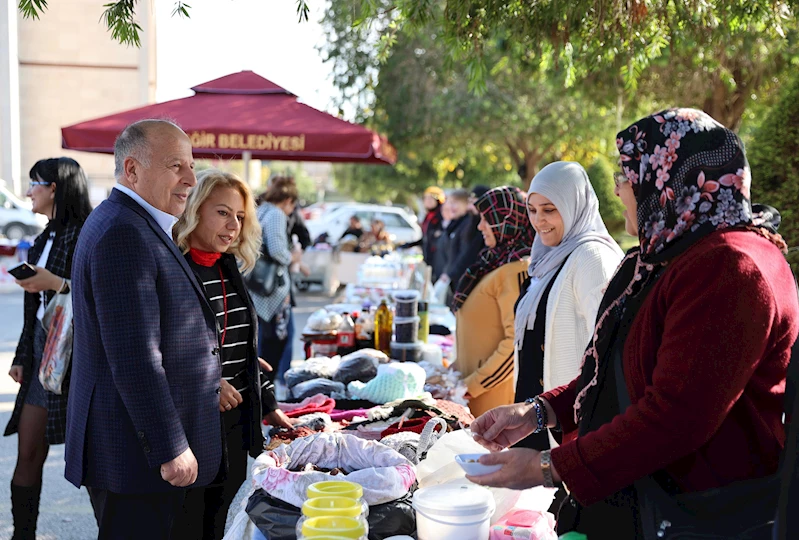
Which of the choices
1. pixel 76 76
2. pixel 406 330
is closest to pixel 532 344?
pixel 406 330

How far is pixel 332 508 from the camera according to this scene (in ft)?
6.23

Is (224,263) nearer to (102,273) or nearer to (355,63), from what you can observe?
(102,273)

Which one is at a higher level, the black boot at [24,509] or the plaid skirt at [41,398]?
the plaid skirt at [41,398]

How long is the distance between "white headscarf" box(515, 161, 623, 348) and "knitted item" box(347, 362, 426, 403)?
57 centimetres

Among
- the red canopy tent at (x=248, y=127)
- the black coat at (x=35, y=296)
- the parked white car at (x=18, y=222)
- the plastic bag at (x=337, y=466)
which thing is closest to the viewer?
the plastic bag at (x=337, y=466)

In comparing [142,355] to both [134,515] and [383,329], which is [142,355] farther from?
[383,329]

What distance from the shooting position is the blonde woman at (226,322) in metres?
3.12

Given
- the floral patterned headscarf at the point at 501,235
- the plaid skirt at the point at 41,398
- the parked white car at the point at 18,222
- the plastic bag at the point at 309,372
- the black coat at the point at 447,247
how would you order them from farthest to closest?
1. the parked white car at the point at 18,222
2. the black coat at the point at 447,247
3. the floral patterned headscarf at the point at 501,235
4. the plastic bag at the point at 309,372
5. the plaid skirt at the point at 41,398

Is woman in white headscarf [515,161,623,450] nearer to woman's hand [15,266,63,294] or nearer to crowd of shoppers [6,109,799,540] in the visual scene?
crowd of shoppers [6,109,799,540]

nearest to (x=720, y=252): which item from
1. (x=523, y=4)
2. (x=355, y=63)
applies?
(x=523, y=4)

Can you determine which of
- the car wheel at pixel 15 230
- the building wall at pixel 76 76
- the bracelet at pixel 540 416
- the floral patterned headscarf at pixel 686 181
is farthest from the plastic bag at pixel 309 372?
the building wall at pixel 76 76

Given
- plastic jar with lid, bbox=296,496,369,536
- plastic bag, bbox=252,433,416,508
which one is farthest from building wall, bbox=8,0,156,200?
plastic jar with lid, bbox=296,496,369,536

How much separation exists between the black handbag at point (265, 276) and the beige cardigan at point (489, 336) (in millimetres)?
2542

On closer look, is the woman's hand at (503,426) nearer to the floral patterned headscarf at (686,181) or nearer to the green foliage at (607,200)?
the floral patterned headscarf at (686,181)
